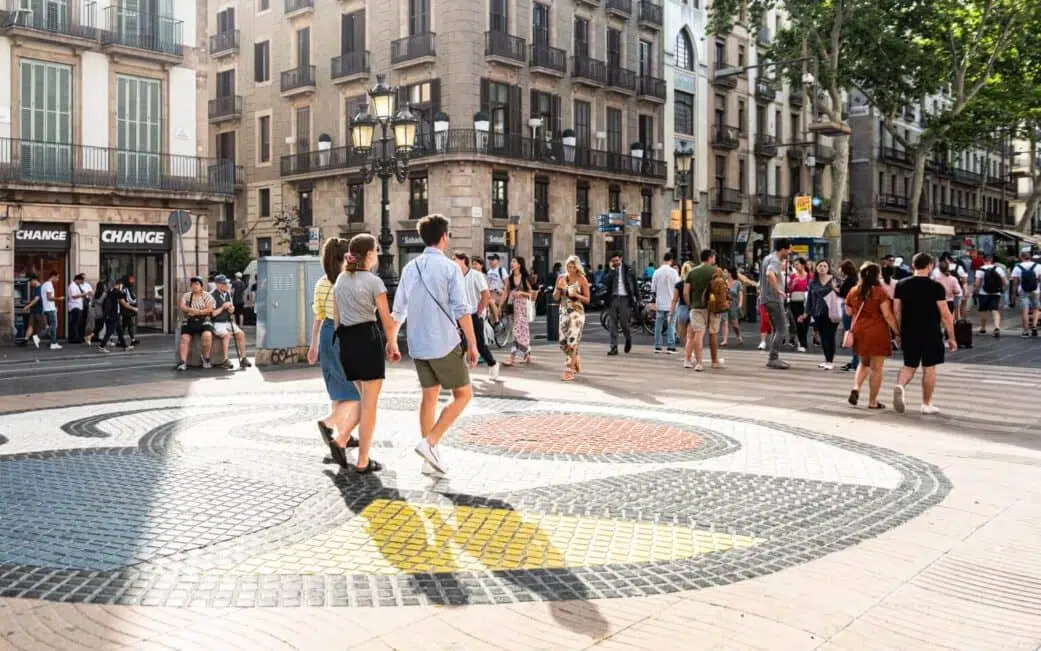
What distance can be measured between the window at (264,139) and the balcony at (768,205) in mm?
25261

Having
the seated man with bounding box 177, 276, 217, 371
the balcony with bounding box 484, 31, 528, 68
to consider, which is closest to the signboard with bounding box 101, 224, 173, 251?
the seated man with bounding box 177, 276, 217, 371

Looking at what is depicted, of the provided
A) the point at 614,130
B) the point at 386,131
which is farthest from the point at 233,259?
the point at 386,131

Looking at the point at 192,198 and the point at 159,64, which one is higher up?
the point at 159,64

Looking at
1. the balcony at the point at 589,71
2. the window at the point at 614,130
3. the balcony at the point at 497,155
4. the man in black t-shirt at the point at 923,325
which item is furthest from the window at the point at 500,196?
the man in black t-shirt at the point at 923,325

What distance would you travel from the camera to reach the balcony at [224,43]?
47750 mm

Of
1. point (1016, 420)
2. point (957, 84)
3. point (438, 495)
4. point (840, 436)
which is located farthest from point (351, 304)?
point (957, 84)

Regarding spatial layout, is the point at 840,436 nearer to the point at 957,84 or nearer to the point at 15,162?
the point at 15,162

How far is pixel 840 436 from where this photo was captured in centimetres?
909

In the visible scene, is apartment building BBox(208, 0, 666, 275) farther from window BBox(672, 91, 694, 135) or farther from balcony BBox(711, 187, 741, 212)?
balcony BBox(711, 187, 741, 212)

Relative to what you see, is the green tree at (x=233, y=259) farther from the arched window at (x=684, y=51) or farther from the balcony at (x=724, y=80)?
the balcony at (x=724, y=80)

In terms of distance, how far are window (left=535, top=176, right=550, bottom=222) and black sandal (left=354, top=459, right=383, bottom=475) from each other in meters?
34.2

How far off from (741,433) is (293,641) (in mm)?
6069

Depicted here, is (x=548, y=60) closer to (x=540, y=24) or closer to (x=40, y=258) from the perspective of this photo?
(x=540, y=24)

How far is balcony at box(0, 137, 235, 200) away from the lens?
85.5 ft
